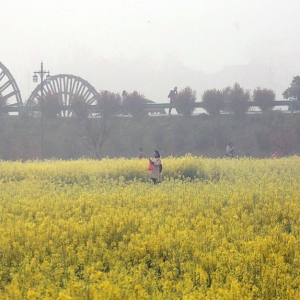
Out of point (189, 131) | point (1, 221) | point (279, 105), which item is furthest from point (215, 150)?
point (1, 221)

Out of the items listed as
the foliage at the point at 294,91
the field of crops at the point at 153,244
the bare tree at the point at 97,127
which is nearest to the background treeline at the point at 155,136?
the bare tree at the point at 97,127

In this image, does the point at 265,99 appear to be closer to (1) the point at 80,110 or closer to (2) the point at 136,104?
(2) the point at 136,104

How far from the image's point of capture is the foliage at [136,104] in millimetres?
43469

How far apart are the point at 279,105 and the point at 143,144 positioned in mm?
10239

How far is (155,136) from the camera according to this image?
4028 centimetres

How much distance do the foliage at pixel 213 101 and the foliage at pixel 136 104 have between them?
485 centimetres

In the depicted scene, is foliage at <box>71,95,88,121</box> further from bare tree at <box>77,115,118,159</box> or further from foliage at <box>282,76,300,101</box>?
foliage at <box>282,76,300,101</box>

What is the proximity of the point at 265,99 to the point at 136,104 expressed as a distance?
9757 millimetres

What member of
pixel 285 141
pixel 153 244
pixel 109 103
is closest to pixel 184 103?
pixel 109 103

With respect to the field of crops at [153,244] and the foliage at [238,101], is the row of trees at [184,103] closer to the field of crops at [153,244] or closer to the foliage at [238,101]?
the foliage at [238,101]

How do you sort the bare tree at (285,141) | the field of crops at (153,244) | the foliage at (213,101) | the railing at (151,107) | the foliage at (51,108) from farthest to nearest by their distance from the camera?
the foliage at (51,108)
the foliage at (213,101)
the railing at (151,107)
the bare tree at (285,141)
the field of crops at (153,244)

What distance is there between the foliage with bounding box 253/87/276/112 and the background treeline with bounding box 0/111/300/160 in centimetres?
105

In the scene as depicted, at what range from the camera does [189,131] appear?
4016 centimetres

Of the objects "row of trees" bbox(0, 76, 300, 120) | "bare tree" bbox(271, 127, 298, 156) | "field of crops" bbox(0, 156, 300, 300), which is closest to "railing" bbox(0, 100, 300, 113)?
"row of trees" bbox(0, 76, 300, 120)
